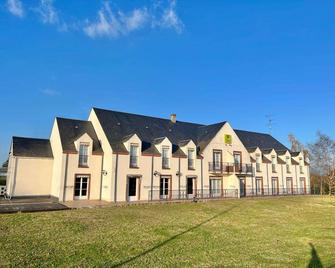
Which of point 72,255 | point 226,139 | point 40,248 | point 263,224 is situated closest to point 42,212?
point 40,248

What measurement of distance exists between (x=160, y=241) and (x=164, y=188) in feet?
55.7

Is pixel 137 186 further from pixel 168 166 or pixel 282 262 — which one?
pixel 282 262

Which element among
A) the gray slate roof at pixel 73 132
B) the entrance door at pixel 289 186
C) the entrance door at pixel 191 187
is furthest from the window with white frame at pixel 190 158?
the entrance door at pixel 289 186

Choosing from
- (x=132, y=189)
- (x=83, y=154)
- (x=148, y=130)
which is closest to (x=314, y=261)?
(x=132, y=189)

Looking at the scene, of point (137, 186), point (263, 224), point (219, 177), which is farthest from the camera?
point (219, 177)

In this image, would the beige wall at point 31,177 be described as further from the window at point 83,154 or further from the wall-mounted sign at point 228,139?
the wall-mounted sign at point 228,139

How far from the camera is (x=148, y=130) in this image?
3047 cm

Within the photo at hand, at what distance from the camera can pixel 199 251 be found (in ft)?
31.2

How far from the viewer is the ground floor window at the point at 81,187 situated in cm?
2461

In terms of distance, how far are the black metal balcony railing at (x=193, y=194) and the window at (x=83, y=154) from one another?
6466 mm

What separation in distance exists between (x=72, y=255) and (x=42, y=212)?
9.61 meters

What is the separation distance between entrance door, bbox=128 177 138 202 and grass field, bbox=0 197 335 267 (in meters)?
8.85

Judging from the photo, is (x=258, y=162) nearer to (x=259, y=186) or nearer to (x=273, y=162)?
(x=259, y=186)

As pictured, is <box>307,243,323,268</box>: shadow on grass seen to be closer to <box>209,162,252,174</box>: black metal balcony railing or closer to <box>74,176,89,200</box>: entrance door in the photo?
<box>74,176,89,200</box>: entrance door
